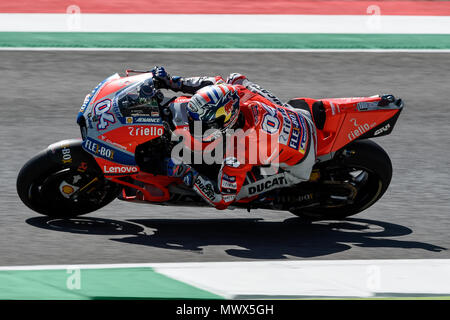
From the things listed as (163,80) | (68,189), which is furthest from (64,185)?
(163,80)

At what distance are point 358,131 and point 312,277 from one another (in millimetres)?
1568

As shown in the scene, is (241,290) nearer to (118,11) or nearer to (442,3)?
(118,11)

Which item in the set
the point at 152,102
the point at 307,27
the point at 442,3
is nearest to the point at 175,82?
the point at 152,102

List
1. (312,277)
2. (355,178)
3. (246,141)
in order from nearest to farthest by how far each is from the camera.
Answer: (312,277) < (246,141) < (355,178)

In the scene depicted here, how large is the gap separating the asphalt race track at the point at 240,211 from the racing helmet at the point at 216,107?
3.35ft

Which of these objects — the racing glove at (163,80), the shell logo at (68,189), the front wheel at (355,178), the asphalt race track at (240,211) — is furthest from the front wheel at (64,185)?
the front wheel at (355,178)

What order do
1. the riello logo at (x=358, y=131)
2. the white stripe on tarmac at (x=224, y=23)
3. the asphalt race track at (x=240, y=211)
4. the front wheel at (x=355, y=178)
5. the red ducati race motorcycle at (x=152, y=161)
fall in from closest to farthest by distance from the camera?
the asphalt race track at (x=240, y=211), the red ducati race motorcycle at (x=152, y=161), the riello logo at (x=358, y=131), the front wheel at (x=355, y=178), the white stripe on tarmac at (x=224, y=23)

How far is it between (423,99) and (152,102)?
5923mm

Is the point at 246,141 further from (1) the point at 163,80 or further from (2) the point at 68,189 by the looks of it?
(2) the point at 68,189

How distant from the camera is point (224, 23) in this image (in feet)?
55.6

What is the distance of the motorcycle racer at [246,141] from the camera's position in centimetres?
770

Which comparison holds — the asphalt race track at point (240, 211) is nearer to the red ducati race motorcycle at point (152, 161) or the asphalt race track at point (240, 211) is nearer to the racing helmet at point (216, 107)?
the red ducati race motorcycle at point (152, 161)
